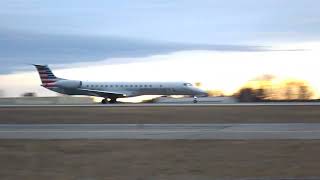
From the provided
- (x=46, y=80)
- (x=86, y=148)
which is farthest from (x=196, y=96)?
(x=86, y=148)

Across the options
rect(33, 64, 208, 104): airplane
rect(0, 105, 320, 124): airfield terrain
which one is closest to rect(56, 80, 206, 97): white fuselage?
rect(33, 64, 208, 104): airplane

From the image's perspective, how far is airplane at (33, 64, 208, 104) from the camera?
69.6 metres

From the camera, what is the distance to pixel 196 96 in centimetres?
7012

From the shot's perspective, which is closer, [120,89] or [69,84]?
[69,84]

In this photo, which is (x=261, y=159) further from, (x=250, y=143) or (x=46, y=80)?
(x=46, y=80)

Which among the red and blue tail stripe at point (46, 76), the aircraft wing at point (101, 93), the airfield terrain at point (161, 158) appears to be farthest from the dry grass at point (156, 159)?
the red and blue tail stripe at point (46, 76)

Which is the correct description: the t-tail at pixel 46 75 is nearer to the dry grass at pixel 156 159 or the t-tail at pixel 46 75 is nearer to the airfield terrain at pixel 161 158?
the airfield terrain at pixel 161 158

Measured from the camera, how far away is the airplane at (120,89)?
6962 centimetres

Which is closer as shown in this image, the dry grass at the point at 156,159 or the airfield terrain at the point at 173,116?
the dry grass at the point at 156,159

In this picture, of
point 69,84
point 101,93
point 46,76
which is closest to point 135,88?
point 101,93

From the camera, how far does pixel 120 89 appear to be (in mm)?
72875

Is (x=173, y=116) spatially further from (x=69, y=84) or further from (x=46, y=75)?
(x=46, y=75)

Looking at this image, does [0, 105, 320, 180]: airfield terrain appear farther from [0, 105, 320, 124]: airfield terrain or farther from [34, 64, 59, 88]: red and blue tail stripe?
[34, 64, 59, 88]: red and blue tail stripe

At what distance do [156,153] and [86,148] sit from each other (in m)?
2.24
